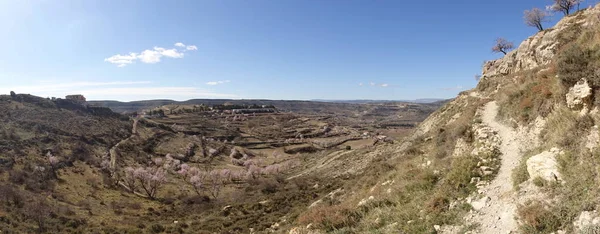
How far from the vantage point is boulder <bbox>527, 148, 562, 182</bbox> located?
8.53m

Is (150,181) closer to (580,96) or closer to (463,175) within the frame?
(463,175)

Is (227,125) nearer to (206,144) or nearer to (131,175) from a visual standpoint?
(206,144)

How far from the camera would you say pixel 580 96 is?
1019cm

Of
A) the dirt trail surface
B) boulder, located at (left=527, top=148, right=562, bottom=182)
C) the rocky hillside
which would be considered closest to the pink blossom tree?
the rocky hillside

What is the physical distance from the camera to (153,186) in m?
67.6

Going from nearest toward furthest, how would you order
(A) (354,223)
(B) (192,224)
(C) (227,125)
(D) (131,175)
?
(A) (354,223)
(B) (192,224)
(D) (131,175)
(C) (227,125)

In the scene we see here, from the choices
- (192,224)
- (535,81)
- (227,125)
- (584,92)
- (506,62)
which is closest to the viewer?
(584,92)

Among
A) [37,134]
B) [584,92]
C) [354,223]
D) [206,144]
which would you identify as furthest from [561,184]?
[206,144]

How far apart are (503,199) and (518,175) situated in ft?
4.23

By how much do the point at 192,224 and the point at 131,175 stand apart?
51.7 meters

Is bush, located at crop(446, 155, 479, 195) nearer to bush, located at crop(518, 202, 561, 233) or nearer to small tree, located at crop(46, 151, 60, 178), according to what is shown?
bush, located at crop(518, 202, 561, 233)

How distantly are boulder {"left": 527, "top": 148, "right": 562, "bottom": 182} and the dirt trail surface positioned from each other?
0.87 meters

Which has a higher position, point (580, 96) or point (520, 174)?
point (580, 96)

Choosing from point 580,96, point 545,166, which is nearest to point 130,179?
point 545,166
